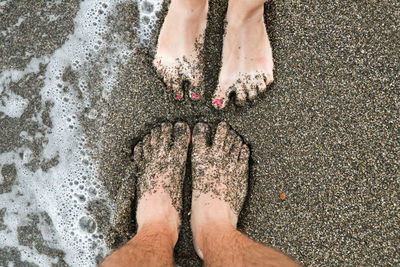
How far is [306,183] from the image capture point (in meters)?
1.68

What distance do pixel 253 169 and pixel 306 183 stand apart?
25 centimetres

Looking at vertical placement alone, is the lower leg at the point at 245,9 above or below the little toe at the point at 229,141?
above

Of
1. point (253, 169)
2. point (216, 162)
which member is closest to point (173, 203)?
point (216, 162)

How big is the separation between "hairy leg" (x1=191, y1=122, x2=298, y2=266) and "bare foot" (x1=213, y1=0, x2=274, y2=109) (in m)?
0.18

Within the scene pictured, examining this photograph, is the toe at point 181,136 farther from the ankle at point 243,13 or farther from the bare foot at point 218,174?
the ankle at point 243,13

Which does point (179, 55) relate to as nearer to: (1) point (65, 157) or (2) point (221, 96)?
(2) point (221, 96)

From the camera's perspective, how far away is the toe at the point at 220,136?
5.64 ft

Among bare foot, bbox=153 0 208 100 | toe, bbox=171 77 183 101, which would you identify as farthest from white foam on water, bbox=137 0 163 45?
toe, bbox=171 77 183 101

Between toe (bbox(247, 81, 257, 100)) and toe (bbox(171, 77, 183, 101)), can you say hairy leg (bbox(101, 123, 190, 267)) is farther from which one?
toe (bbox(247, 81, 257, 100))

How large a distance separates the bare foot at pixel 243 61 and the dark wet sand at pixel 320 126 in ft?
0.16

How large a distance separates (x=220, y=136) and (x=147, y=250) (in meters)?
0.61

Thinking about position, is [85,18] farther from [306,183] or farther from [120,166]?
[306,183]

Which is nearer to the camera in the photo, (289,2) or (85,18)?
(289,2)

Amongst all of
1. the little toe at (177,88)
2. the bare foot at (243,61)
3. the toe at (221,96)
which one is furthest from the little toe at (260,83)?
the little toe at (177,88)
